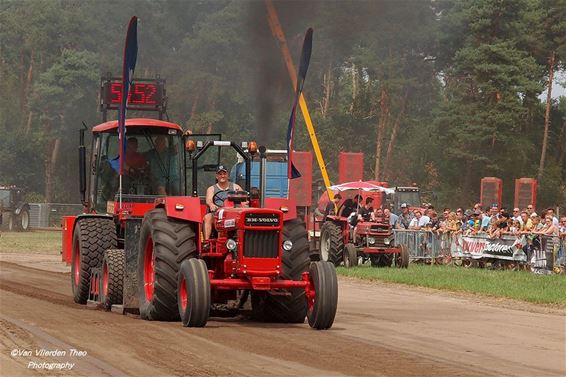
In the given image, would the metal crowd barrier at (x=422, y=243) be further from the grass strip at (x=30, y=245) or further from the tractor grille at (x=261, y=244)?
the tractor grille at (x=261, y=244)

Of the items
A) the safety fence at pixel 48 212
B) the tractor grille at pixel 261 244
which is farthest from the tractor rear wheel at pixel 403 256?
the safety fence at pixel 48 212

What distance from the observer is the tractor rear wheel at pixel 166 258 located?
14117 millimetres

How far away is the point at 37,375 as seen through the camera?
948cm

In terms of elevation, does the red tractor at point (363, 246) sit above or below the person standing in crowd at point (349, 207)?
below

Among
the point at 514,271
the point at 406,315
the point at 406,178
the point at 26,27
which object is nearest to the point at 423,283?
the point at 514,271

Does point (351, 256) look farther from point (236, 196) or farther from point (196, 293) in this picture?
point (196, 293)

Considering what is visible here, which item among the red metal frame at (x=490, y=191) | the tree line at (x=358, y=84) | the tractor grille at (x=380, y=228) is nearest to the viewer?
the tractor grille at (x=380, y=228)

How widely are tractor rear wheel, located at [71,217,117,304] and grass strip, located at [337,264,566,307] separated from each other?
696 cm

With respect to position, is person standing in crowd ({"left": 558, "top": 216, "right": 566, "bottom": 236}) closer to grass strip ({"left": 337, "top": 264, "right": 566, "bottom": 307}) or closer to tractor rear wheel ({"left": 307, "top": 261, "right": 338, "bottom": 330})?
grass strip ({"left": 337, "top": 264, "right": 566, "bottom": 307})

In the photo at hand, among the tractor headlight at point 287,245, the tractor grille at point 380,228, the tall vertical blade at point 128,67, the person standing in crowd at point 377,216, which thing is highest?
the tall vertical blade at point 128,67

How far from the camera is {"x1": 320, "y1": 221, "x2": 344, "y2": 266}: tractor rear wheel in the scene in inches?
1145

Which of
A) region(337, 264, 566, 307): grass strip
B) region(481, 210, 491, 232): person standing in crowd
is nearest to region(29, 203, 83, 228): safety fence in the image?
region(481, 210, 491, 232): person standing in crowd

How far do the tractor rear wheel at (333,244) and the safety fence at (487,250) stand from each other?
6.54ft

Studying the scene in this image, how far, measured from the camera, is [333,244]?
29.1 m
